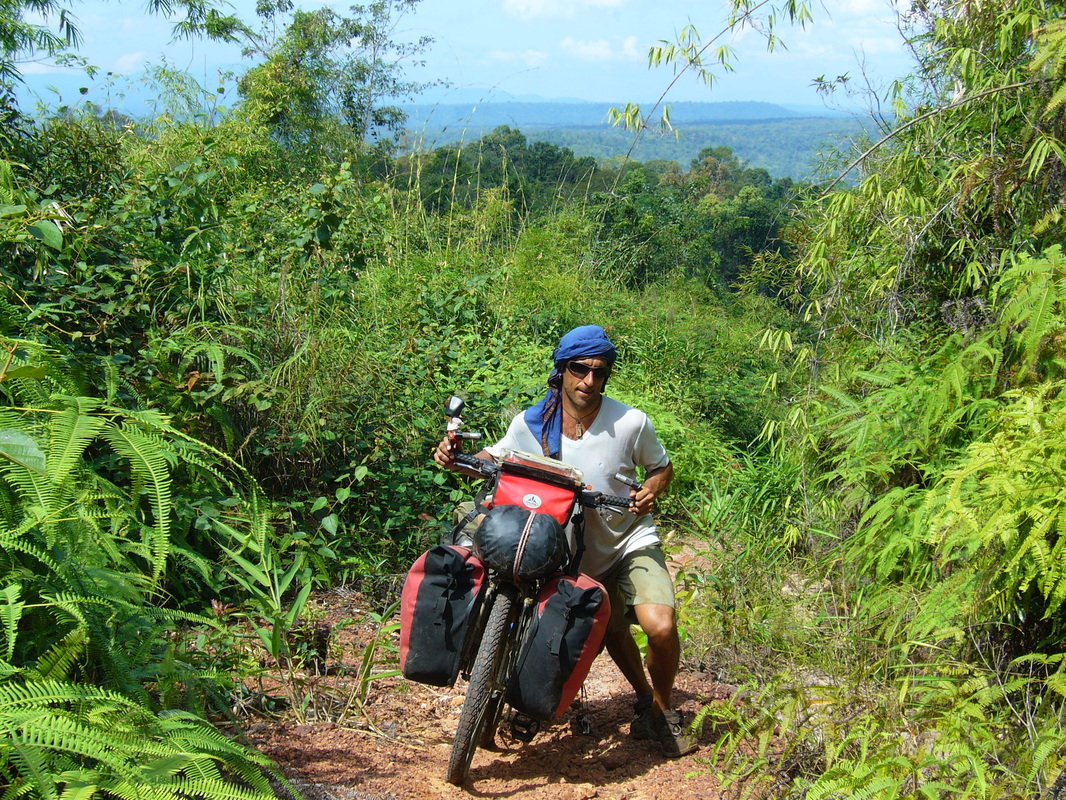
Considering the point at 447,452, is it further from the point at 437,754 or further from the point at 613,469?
the point at 437,754

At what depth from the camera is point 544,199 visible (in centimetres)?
1147

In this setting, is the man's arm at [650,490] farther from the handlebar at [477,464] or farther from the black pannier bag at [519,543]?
the handlebar at [477,464]

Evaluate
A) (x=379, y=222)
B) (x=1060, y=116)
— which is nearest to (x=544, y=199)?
(x=379, y=222)

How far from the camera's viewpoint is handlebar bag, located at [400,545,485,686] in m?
3.34

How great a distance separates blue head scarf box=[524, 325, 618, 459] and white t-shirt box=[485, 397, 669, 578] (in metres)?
0.03

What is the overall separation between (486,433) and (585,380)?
2.13m

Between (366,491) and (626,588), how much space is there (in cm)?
205

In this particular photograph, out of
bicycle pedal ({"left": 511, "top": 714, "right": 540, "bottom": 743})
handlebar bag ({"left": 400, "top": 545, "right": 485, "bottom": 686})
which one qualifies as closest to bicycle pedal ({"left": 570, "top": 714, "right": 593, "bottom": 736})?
bicycle pedal ({"left": 511, "top": 714, "right": 540, "bottom": 743})

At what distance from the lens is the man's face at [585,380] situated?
149 inches

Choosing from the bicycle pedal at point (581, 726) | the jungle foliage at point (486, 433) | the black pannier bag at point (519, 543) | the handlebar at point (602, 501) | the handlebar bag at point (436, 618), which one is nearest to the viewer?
the jungle foliage at point (486, 433)

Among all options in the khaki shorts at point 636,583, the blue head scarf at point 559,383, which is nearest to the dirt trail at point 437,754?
the khaki shorts at point 636,583

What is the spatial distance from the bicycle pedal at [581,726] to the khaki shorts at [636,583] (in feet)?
1.68

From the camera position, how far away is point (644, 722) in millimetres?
3961

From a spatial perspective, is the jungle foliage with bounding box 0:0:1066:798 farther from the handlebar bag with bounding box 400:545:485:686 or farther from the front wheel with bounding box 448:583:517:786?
the front wheel with bounding box 448:583:517:786
